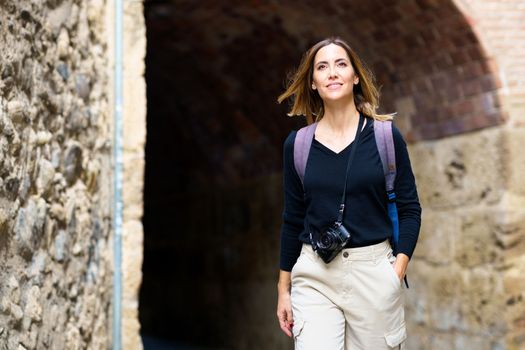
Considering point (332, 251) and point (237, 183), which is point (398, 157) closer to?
point (332, 251)

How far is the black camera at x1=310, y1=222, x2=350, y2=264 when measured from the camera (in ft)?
7.82

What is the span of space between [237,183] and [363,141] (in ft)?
17.9

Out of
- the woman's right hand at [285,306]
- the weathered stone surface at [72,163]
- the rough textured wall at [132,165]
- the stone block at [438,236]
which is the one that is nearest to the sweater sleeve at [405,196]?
the woman's right hand at [285,306]

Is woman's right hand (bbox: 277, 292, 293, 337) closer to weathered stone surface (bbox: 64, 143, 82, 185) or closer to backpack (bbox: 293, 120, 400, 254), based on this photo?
backpack (bbox: 293, 120, 400, 254)

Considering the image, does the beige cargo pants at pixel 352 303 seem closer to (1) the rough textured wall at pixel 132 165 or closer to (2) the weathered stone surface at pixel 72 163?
(2) the weathered stone surface at pixel 72 163

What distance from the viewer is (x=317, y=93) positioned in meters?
2.74

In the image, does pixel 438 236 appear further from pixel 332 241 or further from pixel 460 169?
pixel 332 241

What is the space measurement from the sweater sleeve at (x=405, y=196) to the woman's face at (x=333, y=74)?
0.19 metres

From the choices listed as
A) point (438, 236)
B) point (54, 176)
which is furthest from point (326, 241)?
point (438, 236)

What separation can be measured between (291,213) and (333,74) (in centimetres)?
44

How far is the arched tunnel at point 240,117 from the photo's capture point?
528 cm

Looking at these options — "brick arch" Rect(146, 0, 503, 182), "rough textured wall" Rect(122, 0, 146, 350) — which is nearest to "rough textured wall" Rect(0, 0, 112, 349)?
"rough textured wall" Rect(122, 0, 146, 350)

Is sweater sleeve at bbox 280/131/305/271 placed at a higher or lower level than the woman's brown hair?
lower

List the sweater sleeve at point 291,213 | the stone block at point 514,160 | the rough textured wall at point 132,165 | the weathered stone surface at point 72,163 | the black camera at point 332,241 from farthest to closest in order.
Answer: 1. the stone block at point 514,160
2. the rough textured wall at point 132,165
3. the weathered stone surface at point 72,163
4. the sweater sleeve at point 291,213
5. the black camera at point 332,241
